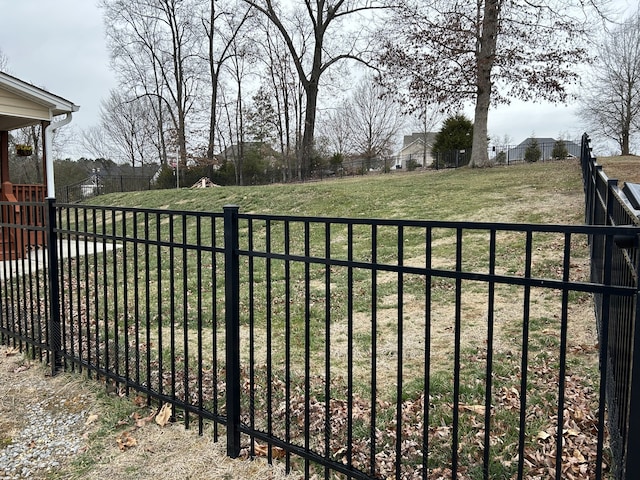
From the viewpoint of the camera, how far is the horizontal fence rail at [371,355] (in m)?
1.92

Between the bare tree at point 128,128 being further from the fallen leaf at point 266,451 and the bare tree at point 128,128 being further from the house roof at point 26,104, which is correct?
the fallen leaf at point 266,451

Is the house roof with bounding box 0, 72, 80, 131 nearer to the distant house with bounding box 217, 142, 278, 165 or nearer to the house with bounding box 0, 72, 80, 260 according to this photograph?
the house with bounding box 0, 72, 80, 260

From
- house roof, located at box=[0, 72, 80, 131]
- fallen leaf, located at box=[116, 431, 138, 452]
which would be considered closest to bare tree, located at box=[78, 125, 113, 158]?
house roof, located at box=[0, 72, 80, 131]

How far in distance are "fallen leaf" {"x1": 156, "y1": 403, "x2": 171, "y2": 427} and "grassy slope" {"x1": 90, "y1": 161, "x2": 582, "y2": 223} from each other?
7.04 metres

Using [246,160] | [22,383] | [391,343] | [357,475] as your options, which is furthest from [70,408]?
[246,160]

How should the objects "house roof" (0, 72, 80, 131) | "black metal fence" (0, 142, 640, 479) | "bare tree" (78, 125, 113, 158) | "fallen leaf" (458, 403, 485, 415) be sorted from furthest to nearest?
"bare tree" (78, 125, 113, 158) → "house roof" (0, 72, 80, 131) → "fallen leaf" (458, 403, 485, 415) → "black metal fence" (0, 142, 640, 479)

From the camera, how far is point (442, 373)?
11.1 ft

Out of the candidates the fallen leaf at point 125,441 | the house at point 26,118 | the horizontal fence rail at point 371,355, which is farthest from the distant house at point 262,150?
the fallen leaf at point 125,441

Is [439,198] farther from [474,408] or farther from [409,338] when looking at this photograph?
[474,408]

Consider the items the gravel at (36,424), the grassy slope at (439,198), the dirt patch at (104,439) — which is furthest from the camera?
the grassy slope at (439,198)

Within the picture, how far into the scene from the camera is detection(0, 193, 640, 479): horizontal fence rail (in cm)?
192

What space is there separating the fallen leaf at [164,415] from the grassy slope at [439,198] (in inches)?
277

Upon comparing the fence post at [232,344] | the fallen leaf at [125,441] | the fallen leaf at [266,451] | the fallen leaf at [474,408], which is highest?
the fence post at [232,344]

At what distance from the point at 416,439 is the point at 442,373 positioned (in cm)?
85
